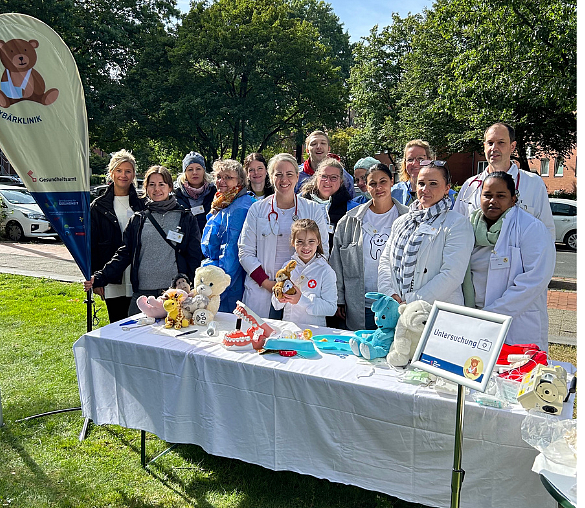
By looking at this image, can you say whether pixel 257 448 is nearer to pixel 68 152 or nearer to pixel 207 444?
pixel 207 444

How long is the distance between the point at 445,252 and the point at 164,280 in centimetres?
226

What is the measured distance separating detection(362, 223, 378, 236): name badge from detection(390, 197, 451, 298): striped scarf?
47cm

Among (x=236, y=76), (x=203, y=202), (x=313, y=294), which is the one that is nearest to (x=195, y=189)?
Result: (x=203, y=202)

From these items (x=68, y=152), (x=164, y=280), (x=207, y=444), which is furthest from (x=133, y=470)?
(x=68, y=152)

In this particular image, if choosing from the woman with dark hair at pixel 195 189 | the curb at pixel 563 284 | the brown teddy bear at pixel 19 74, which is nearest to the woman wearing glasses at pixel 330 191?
the woman with dark hair at pixel 195 189

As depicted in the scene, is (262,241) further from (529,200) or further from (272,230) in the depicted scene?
(529,200)

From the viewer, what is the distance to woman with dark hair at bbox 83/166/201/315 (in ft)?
13.6

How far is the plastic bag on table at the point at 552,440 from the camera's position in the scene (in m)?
1.79

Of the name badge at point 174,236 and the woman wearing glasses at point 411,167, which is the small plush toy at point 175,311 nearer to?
the name badge at point 174,236

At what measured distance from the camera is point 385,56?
30.7 meters

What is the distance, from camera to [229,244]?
421 cm

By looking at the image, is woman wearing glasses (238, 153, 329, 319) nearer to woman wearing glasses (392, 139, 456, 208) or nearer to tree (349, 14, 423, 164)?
woman wearing glasses (392, 139, 456, 208)

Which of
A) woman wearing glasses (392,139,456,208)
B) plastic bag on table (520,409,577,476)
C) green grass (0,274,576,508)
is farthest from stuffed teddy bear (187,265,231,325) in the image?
plastic bag on table (520,409,577,476)

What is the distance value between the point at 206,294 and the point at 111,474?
127 cm
